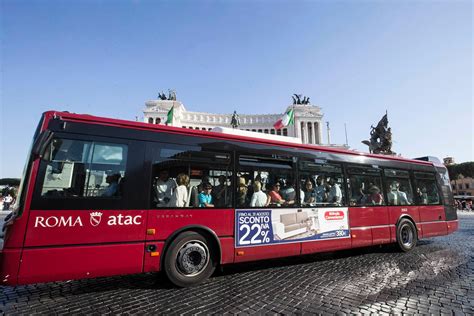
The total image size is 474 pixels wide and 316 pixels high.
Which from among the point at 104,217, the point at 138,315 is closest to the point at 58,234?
the point at 104,217

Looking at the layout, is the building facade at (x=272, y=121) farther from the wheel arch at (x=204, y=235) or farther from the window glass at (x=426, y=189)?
the wheel arch at (x=204, y=235)

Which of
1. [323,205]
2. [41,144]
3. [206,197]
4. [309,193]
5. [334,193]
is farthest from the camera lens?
[334,193]

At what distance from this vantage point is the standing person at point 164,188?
4.79 meters

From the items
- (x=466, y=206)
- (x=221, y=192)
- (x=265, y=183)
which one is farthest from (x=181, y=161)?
(x=466, y=206)

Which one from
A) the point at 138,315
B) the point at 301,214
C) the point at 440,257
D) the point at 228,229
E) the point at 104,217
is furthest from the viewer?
the point at 440,257

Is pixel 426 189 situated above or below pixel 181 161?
below

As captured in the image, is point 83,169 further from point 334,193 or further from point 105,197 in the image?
point 334,193

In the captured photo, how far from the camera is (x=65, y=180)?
4.14 meters

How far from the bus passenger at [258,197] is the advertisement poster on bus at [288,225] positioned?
0.14m

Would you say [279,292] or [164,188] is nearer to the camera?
[279,292]

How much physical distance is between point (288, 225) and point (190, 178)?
2.45 metres

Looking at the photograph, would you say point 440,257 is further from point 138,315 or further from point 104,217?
point 104,217

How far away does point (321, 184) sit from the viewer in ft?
21.9

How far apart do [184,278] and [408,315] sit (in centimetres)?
341
